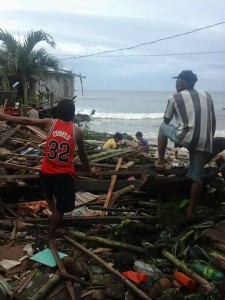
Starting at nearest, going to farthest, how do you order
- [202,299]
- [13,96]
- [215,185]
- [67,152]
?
[202,299]
[67,152]
[215,185]
[13,96]

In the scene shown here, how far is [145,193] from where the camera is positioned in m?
5.85

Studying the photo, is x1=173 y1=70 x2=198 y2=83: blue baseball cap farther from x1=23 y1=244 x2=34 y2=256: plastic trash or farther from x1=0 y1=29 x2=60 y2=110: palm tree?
x1=0 y1=29 x2=60 y2=110: palm tree

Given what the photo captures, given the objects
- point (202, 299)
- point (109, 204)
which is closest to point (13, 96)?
point (109, 204)

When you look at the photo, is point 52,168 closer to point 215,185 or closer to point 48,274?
point 48,274

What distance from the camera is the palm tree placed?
1853 cm

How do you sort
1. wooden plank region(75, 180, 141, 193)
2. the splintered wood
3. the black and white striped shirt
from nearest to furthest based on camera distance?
1. the black and white striped shirt
2. the splintered wood
3. wooden plank region(75, 180, 141, 193)

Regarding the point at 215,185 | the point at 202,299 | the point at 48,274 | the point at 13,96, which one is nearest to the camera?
the point at 202,299

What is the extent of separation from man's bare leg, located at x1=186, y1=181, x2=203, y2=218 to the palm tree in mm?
14879

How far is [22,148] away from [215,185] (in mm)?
4603

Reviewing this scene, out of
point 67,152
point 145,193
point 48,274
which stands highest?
point 67,152

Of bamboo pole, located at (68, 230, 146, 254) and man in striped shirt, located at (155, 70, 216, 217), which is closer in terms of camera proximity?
bamboo pole, located at (68, 230, 146, 254)

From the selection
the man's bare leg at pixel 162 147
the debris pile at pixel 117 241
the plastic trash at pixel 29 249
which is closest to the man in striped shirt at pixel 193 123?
the man's bare leg at pixel 162 147

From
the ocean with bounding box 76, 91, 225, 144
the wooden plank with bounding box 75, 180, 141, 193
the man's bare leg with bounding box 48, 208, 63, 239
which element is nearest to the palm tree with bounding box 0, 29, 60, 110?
the ocean with bounding box 76, 91, 225, 144

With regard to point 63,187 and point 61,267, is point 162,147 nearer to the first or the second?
point 63,187
